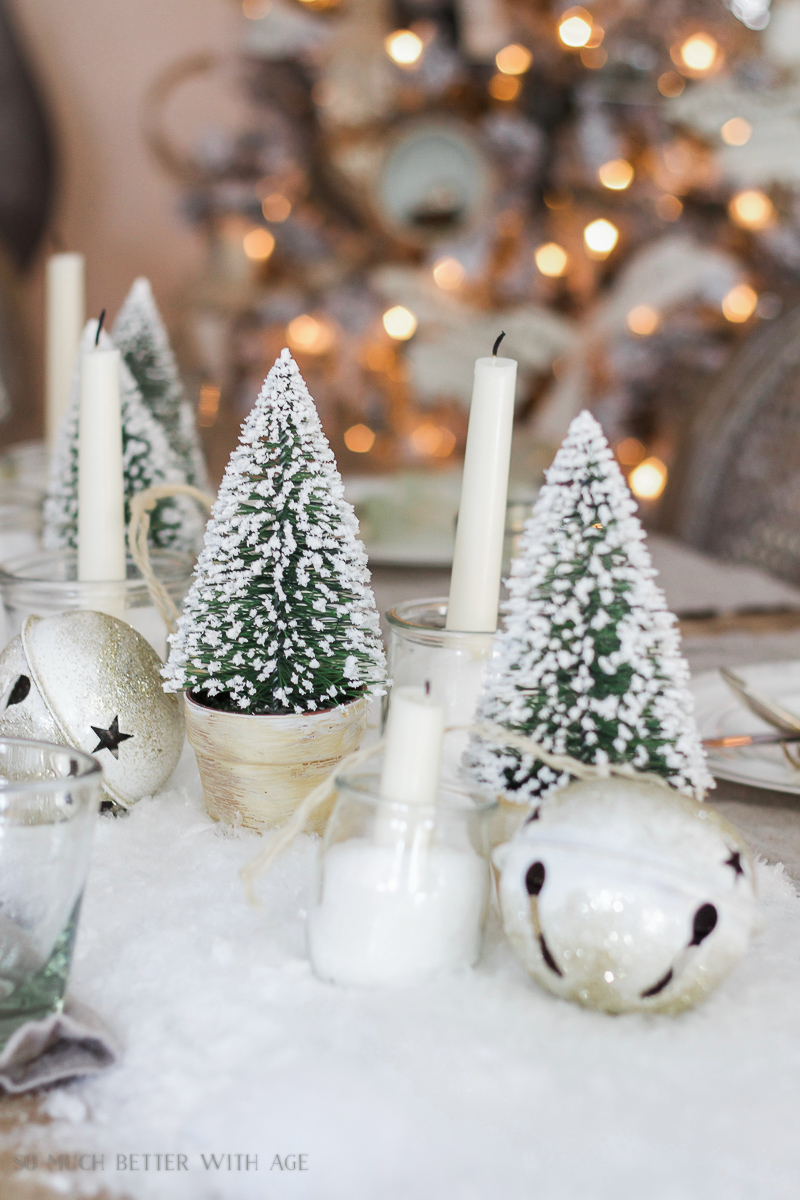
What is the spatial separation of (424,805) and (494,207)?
2.35 meters

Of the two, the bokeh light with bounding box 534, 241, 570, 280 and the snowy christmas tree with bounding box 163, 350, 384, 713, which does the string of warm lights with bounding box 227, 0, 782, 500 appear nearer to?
the bokeh light with bounding box 534, 241, 570, 280

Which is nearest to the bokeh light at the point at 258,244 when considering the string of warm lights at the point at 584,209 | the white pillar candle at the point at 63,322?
the string of warm lights at the point at 584,209

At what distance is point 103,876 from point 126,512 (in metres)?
0.29

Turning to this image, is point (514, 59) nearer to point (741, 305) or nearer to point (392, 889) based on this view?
point (741, 305)

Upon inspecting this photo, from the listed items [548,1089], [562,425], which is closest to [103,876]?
[548,1089]

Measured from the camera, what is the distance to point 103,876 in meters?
0.43

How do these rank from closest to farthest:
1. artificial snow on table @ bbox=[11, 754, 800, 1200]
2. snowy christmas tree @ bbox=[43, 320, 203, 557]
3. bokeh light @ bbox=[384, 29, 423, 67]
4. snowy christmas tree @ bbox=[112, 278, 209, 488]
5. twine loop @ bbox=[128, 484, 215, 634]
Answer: artificial snow on table @ bbox=[11, 754, 800, 1200], twine loop @ bbox=[128, 484, 215, 634], snowy christmas tree @ bbox=[43, 320, 203, 557], snowy christmas tree @ bbox=[112, 278, 209, 488], bokeh light @ bbox=[384, 29, 423, 67]

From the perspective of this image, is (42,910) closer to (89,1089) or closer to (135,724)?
(89,1089)

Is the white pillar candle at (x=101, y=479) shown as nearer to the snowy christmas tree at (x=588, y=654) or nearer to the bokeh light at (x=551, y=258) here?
the snowy christmas tree at (x=588, y=654)

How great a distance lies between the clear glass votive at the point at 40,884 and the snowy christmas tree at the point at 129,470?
1.19 ft

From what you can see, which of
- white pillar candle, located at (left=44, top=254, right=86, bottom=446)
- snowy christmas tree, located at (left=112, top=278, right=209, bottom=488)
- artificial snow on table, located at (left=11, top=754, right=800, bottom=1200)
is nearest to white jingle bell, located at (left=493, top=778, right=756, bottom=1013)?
artificial snow on table, located at (left=11, top=754, right=800, bottom=1200)

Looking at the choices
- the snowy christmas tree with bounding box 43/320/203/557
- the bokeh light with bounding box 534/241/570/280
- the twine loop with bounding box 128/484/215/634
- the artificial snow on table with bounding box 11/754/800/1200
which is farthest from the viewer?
the bokeh light with bounding box 534/241/570/280

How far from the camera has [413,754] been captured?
1.14ft

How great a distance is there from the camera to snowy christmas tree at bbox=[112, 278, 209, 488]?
2.55 feet
